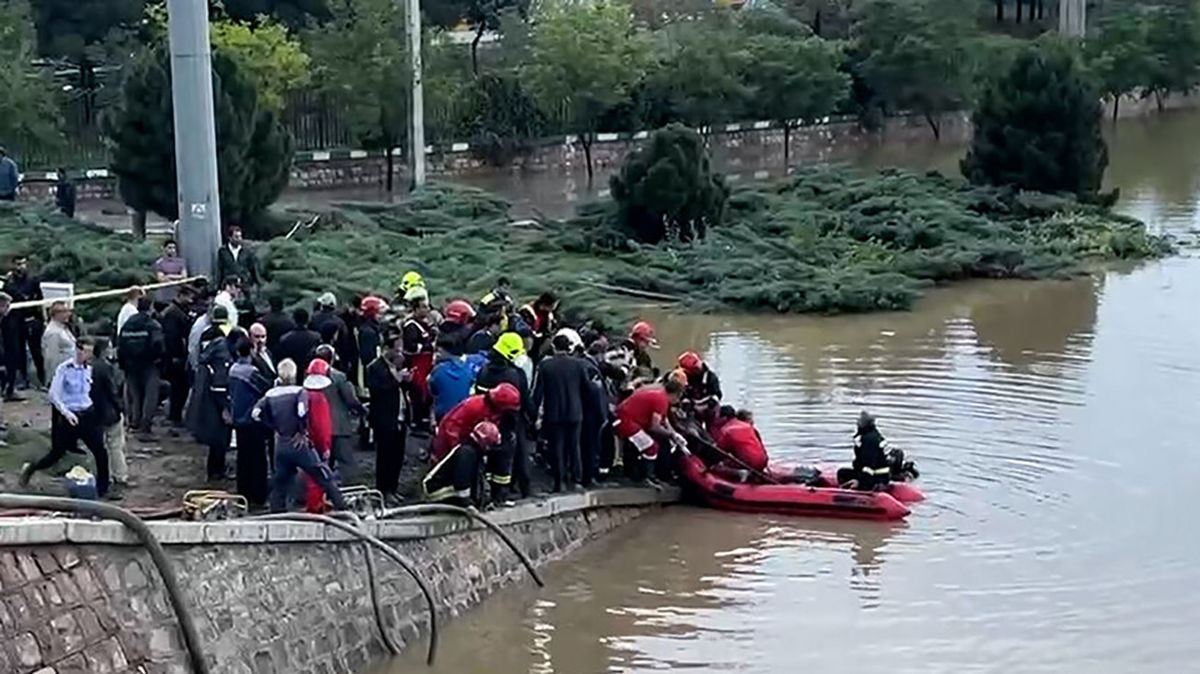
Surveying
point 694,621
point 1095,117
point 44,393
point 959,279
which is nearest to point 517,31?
point 1095,117

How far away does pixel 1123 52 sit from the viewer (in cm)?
6638

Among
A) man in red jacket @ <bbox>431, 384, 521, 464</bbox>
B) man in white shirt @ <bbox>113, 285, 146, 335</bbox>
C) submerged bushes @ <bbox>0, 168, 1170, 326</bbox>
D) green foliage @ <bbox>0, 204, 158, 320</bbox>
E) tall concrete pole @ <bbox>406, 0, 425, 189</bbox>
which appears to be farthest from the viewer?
tall concrete pole @ <bbox>406, 0, 425, 189</bbox>

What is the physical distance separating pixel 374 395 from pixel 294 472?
5.75ft

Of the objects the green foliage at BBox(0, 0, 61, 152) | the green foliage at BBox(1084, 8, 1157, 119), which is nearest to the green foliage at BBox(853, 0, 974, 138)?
the green foliage at BBox(1084, 8, 1157, 119)

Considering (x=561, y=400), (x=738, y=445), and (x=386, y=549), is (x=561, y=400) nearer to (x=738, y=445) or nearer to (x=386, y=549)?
(x=738, y=445)

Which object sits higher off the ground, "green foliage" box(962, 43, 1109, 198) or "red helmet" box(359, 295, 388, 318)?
"green foliage" box(962, 43, 1109, 198)

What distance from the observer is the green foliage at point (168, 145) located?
96.5 ft

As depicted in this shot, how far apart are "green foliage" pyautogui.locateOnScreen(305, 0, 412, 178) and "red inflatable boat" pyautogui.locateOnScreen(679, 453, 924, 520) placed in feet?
97.9

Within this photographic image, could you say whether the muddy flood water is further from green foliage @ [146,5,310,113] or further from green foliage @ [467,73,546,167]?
green foliage @ [467,73,546,167]

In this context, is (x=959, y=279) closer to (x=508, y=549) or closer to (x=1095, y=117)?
(x=1095, y=117)

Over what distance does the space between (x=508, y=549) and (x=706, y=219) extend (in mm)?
20137

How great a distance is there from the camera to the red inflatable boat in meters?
17.1

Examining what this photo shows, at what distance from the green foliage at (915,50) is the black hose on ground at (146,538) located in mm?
50534

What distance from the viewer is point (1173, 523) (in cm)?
1694
